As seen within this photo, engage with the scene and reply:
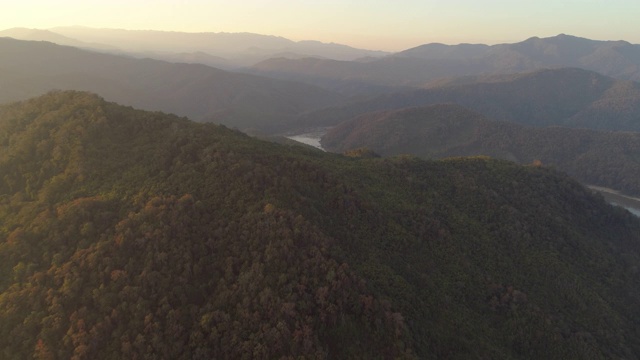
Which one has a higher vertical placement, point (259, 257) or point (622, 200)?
point (259, 257)

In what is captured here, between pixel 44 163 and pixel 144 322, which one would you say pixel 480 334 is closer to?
pixel 144 322

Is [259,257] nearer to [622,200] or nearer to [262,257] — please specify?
[262,257]

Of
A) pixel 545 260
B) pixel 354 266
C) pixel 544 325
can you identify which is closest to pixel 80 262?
pixel 354 266

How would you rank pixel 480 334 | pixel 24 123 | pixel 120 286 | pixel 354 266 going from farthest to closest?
1. pixel 24 123
2. pixel 480 334
3. pixel 354 266
4. pixel 120 286

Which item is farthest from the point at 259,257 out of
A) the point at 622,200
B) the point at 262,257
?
the point at 622,200

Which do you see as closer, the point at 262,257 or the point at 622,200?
the point at 262,257

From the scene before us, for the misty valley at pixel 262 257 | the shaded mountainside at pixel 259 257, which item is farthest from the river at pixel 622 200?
the shaded mountainside at pixel 259 257

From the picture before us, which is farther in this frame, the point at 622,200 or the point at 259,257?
the point at 622,200

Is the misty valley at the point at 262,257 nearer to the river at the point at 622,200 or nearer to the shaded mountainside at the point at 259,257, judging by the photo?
the shaded mountainside at the point at 259,257

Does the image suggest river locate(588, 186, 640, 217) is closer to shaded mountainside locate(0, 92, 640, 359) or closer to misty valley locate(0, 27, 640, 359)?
misty valley locate(0, 27, 640, 359)
